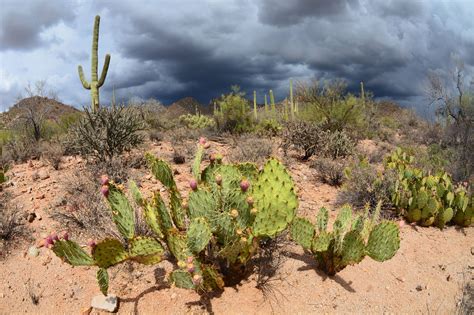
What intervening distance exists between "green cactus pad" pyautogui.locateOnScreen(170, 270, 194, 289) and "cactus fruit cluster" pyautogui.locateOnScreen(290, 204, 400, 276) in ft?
4.75

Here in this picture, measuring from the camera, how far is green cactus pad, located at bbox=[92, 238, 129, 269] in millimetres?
3625

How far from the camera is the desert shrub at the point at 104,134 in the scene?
7.66m

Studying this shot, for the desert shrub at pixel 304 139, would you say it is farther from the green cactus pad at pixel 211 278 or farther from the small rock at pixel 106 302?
the small rock at pixel 106 302

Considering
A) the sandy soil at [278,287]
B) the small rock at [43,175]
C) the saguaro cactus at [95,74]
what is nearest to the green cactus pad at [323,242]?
the sandy soil at [278,287]

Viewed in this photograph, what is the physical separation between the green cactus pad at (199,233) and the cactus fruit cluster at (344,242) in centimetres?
130

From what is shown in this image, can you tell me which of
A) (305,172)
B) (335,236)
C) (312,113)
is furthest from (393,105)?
(335,236)

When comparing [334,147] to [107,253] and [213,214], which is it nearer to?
[213,214]

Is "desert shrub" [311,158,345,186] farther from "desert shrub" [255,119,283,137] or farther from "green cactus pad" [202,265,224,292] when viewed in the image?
"desert shrub" [255,119,283,137]

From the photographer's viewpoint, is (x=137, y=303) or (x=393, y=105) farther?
(x=393, y=105)

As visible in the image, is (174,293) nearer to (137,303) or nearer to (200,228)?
(137,303)

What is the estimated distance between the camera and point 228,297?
4.04m

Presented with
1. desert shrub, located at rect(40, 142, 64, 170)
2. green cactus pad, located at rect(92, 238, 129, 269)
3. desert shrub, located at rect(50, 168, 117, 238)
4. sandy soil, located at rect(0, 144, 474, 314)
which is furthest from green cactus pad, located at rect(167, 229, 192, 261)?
desert shrub, located at rect(40, 142, 64, 170)

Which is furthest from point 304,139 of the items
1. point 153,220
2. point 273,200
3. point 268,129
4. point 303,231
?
point 153,220

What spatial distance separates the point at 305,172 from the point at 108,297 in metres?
5.03
